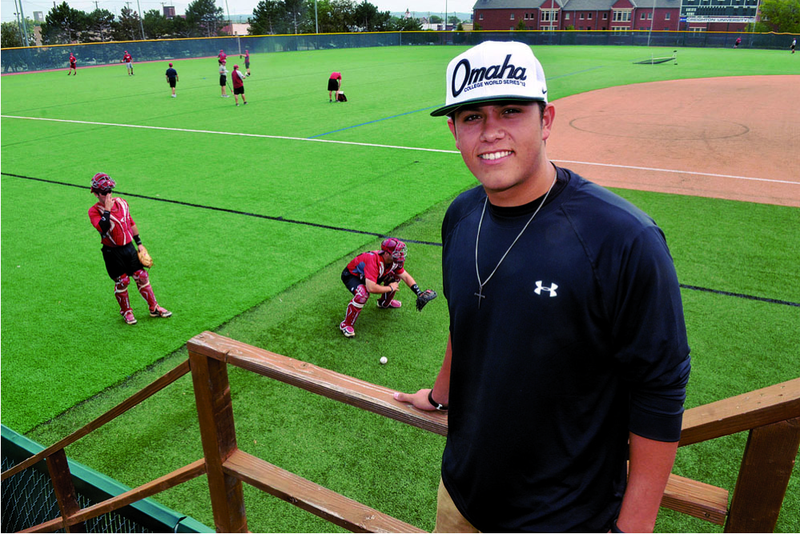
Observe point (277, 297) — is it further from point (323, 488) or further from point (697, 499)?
point (697, 499)

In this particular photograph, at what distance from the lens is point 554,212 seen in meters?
1.80

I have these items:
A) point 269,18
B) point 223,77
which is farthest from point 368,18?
point 223,77

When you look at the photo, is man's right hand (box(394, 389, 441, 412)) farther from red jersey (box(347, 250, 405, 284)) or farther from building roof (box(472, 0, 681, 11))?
building roof (box(472, 0, 681, 11))

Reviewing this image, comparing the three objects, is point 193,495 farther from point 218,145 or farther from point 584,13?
point 584,13

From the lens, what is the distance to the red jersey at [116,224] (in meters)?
6.27

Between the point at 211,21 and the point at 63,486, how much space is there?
85874mm

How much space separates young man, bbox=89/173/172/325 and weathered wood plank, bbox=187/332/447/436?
14.0ft

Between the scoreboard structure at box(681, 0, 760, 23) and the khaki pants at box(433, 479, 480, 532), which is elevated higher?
the scoreboard structure at box(681, 0, 760, 23)

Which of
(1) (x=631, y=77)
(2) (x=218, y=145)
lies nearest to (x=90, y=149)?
(2) (x=218, y=145)

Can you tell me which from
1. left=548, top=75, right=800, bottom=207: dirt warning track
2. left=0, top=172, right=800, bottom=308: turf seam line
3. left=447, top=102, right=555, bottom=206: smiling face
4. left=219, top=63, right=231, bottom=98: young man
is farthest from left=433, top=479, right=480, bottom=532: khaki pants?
left=219, top=63, right=231, bottom=98: young man

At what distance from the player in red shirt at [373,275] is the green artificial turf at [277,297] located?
12.5 inches

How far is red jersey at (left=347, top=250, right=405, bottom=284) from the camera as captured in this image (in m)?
6.43

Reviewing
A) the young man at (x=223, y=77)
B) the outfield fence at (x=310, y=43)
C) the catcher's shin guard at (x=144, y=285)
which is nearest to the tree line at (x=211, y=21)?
the outfield fence at (x=310, y=43)

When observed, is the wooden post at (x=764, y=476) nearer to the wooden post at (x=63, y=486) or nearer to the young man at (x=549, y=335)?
the young man at (x=549, y=335)
